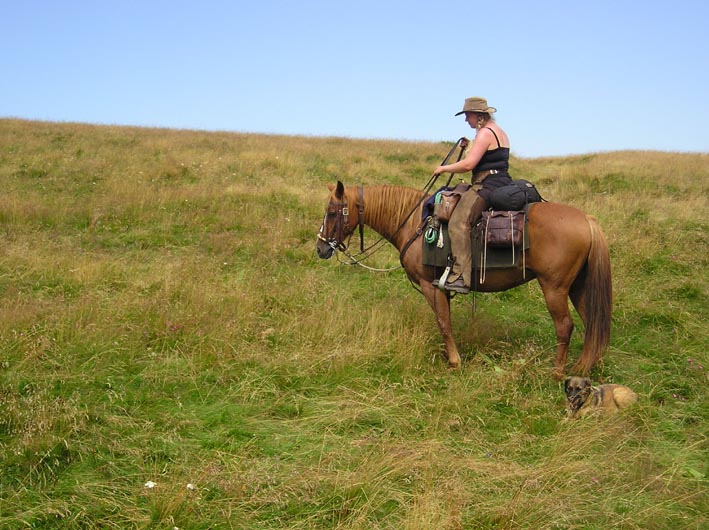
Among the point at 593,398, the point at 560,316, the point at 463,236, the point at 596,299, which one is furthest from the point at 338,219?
the point at 593,398

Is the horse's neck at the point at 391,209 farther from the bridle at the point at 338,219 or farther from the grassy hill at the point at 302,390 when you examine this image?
the grassy hill at the point at 302,390

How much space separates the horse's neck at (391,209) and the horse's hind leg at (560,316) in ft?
5.49

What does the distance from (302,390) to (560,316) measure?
108 inches

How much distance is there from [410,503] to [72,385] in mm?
3183

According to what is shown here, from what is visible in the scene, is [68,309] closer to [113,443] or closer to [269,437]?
[113,443]

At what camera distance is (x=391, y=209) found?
6566mm

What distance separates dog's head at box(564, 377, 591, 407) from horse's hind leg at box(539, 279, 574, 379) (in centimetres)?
55

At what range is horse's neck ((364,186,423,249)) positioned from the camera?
21.3ft

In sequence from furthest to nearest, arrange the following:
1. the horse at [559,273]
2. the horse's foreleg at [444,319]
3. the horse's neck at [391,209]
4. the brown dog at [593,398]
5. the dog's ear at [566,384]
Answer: the horse's neck at [391,209]
the horse's foreleg at [444,319]
the horse at [559,273]
the dog's ear at [566,384]
the brown dog at [593,398]

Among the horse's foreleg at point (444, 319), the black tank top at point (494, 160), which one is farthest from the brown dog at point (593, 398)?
the black tank top at point (494, 160)

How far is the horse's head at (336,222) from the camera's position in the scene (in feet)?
21.6

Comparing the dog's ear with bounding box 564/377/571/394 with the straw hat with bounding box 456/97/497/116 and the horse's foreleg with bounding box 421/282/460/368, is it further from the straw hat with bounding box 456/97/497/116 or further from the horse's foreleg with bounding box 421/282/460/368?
the straw hat with bounding box 456/97/497/116

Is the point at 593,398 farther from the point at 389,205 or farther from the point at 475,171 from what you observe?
the point at 389,205

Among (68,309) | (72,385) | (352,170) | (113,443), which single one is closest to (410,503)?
(113,443)
